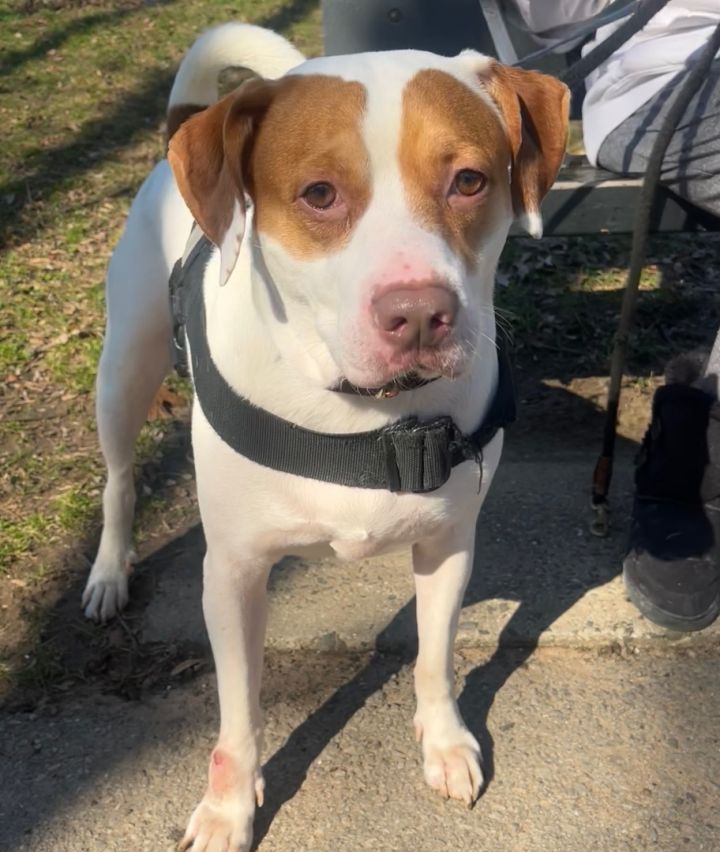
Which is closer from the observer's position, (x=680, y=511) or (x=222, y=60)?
(x=222, y=60)

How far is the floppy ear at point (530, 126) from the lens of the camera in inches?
83.0

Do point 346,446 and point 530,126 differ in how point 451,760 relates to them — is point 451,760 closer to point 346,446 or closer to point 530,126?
point 346,446

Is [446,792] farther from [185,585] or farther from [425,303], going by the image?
[425,303]

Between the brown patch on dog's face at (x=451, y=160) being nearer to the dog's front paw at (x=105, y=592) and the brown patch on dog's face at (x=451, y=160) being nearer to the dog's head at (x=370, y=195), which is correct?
the dog's head at (x=370, y=195)

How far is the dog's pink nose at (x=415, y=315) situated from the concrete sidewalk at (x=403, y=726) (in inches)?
50.3

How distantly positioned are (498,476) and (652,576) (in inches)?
29.3

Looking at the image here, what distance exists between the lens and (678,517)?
3.19 metres

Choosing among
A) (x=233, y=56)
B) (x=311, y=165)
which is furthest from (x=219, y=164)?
(x=233, y=56)

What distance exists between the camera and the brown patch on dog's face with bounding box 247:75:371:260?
1.87 metres

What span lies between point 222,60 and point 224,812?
1.74 metres

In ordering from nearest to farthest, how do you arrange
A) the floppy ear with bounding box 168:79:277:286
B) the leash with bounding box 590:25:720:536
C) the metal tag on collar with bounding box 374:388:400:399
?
the floppy ear with bounding box 168:79:277:286
the metal tag on collar with bounding box 374:388:400:399
the leash with bounding box 590:25:720:536

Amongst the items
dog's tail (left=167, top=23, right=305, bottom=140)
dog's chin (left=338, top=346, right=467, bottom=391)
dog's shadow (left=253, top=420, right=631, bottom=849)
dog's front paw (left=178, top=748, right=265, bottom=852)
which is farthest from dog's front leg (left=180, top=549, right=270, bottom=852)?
dog's tail (left=167, top=23, right=305, bottom=140)

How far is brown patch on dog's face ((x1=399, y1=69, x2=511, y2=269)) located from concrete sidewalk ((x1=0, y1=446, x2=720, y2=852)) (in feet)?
4.40

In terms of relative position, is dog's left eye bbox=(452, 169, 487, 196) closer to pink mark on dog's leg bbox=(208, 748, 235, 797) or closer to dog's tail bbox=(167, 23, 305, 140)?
dog's tail bbox=(167, 23, 305, 140)
